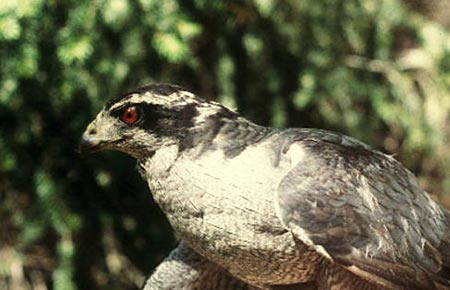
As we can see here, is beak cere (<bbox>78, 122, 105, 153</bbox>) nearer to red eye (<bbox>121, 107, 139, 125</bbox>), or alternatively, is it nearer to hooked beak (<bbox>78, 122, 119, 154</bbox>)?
hooked beak (<bbox>78, 122, 119, 154</bbox>)

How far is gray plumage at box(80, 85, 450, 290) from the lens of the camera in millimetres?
2611

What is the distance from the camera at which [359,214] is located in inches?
104

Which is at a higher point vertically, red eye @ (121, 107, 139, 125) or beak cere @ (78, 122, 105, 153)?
red eye @ (121, 107, 139, 125)

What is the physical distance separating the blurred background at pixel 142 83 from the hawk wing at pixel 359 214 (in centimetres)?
128

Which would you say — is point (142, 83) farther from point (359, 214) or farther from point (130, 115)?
point (359, 214)

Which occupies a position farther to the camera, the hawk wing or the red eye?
the red eye

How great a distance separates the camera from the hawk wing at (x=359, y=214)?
101 inches

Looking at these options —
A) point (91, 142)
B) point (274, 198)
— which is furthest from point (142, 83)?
point (274, 198)

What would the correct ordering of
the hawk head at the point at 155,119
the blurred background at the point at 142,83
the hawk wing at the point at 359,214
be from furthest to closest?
the blurred background at the point at 142,83, the hawk head at the point at 155,119, the hawk wing at the point at 359,214

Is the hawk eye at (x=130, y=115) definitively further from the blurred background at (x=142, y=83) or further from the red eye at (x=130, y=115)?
the blurred background at (x=142, y=83)

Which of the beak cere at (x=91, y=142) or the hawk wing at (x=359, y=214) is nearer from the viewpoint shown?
the hawk wing at (x=359, y=214)

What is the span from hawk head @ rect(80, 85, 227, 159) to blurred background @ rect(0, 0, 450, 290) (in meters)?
1.08

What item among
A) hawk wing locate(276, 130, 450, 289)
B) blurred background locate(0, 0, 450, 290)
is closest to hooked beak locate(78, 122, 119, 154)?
hawk wing locate(276, 130, 450, 289)

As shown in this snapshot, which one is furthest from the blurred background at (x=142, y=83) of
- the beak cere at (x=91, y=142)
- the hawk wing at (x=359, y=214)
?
the hawk wing at (x=359, y=214)
